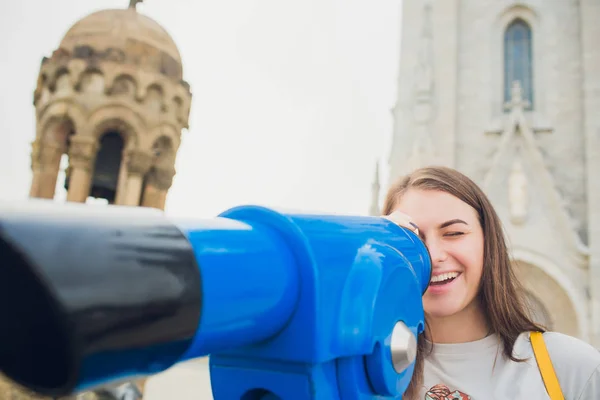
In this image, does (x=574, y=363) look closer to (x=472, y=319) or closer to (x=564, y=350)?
(x=564, y=350)

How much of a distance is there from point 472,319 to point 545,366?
280mm

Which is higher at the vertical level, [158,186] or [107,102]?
[107,102]

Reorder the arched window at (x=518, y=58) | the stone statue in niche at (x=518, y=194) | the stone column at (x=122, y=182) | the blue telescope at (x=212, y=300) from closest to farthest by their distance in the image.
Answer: the blue telescope at (x=212, y=300), the stone column at (x=122, y=182), the stone statue in niche at (x=518, y=194), the arched window at (x=518, y=58)

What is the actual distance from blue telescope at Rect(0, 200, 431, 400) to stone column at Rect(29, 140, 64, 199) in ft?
18.2

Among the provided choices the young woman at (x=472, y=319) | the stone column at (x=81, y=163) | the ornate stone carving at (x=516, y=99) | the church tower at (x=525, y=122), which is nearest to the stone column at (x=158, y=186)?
the stone column at (x=81, y=163)

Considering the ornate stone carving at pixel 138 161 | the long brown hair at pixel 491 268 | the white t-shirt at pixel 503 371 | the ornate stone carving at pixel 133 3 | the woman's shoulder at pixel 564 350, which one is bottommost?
the white t-shirt at pixel 503 371

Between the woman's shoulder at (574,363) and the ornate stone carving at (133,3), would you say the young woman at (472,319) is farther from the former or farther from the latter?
the ornate stone carving at (133,3)

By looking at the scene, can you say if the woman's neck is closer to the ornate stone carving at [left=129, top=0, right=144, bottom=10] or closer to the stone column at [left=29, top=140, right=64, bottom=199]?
the stone column at [left=29, top=140, right=64, bottom=199]

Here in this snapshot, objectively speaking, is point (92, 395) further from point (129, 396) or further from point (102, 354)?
point (102, 354)

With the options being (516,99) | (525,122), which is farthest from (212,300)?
(516,99)

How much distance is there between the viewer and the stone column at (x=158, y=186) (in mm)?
5852

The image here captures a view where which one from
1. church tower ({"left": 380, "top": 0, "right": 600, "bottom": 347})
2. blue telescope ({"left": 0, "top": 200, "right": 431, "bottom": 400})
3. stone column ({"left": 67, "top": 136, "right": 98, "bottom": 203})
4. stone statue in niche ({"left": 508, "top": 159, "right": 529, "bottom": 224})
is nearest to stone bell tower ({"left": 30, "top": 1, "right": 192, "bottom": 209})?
stone column ({"left": 67, "top": 136, "right": 98, "bottom": 203})

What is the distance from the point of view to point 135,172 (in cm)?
562

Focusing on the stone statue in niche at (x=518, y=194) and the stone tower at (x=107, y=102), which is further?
the stone statue in niche at (x=518, y=194)
